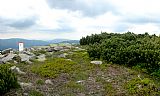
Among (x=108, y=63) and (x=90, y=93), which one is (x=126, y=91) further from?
(x=108, y=63)

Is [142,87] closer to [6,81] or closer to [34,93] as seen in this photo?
[34,93]

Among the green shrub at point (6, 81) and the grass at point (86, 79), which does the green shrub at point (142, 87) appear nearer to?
the grass at point (86, 79)

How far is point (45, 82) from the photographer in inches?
513

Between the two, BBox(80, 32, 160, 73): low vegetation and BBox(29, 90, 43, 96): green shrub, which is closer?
BBox(29, 90, 43, 96): green shrub

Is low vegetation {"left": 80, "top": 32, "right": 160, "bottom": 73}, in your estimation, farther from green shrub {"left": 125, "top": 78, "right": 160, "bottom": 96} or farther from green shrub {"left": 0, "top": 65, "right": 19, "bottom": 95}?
green shrub {"left": 0, "top": 65, "right": 19, "bottom": 95}

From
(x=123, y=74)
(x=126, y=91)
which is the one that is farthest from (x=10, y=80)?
(x=123, y=74)

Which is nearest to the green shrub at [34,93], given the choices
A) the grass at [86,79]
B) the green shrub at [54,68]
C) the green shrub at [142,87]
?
the grass at [86,79]

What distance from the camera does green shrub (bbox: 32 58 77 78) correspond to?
14.2 meters

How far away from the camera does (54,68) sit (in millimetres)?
14922

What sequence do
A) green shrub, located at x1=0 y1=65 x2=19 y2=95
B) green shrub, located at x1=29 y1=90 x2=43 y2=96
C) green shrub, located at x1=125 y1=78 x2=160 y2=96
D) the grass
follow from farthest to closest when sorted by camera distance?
the grass → green shrub, located at x1=125 y1=78 x2=160 y2=96 → green shrub, located at x1=29 y1=90 x2=43 y2=96 → green shrub, located at x1=0 y1=65 x2=19 y2=95

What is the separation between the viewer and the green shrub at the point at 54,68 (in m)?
14.2

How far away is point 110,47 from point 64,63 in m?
2.80

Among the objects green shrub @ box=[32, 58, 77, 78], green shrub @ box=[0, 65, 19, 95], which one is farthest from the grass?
green shrub @ box=[0, 65, 19, 95]

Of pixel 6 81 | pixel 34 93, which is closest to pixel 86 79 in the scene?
pixel 34 93
